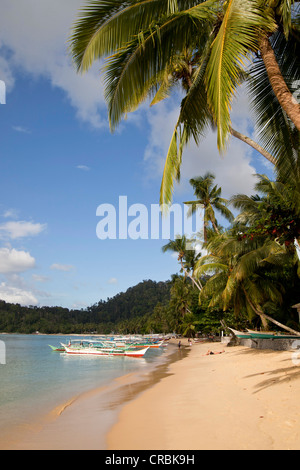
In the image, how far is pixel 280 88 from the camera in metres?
4.14

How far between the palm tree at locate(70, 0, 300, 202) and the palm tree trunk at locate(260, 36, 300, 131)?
0.01 metres

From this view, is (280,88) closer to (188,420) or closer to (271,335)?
(188,420)

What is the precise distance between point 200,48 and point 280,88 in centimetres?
221

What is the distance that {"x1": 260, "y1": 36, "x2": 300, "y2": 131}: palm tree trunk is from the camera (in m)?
3.98

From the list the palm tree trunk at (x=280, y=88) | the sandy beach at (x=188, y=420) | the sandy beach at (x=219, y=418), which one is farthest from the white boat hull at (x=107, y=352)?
the palm tree trunk at (x=280, y=88)

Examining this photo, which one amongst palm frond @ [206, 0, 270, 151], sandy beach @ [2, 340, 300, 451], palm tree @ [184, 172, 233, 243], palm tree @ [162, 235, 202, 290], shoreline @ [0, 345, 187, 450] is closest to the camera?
palm frond @ [206, 0, 270, 151]

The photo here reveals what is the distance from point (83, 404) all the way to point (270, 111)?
10.6m

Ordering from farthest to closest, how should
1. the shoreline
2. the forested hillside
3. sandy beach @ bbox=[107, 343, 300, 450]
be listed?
the forested hillside
the shoreline
sandy beach @ bbox=[107, 343, 300, 450]

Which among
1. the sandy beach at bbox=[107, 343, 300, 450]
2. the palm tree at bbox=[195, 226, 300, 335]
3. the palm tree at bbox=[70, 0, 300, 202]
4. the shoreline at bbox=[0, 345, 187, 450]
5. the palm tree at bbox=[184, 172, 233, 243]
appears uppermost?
the palm tree at bbox=[184, 172, 233, 243]

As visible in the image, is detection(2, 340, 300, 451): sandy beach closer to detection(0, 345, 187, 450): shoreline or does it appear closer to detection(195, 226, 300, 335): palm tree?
detection(0, 345, 187, 450): shoreline

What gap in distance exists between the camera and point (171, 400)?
31.1ft

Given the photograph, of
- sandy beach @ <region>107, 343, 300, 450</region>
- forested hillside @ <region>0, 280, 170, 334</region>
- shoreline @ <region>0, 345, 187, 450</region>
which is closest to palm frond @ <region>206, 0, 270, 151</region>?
sandy beach @ <region>107, 343, 300, 450</region>
